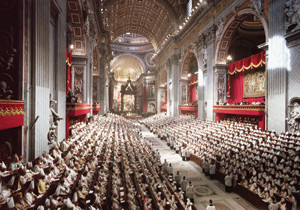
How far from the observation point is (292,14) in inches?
339

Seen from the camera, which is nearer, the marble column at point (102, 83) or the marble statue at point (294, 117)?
the marble statue at point (294, 117)

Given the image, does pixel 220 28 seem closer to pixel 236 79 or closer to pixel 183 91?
pixel 236 79

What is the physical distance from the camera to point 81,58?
1340 cm

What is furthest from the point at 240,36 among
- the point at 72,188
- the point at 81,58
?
the point at 72,188

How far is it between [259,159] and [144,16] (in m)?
29.5

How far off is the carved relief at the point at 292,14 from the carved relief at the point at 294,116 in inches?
138

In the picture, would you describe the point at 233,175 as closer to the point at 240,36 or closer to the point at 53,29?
the point at 53,29

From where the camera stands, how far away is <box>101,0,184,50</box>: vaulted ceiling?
24.7 metres

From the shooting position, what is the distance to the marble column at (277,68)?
9250mm

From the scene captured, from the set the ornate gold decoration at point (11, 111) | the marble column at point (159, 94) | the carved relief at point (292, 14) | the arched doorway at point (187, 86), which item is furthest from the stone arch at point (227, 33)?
the marble column at point (159, 94)

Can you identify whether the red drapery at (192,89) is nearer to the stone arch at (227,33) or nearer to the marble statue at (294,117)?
the stone arch at (227,33)

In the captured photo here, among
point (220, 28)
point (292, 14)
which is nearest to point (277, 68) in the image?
point (292, 14)

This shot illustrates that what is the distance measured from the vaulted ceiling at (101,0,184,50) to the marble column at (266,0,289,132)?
1649cm

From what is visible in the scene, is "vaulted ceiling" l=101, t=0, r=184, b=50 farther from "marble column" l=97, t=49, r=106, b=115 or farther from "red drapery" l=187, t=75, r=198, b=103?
"red drapery" l=187, t=75, r=198, b=103
